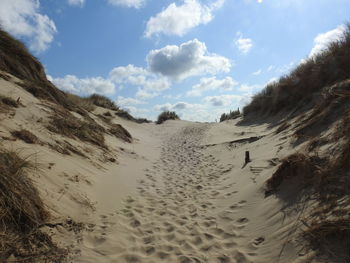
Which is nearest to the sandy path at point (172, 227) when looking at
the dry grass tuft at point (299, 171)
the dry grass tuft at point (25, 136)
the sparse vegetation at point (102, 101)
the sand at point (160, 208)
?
the sand at point (160, 208)

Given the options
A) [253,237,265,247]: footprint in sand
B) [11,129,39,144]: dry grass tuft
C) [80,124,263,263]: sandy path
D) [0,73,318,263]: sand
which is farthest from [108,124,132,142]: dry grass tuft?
[253,237,265,247]: footprint in sand

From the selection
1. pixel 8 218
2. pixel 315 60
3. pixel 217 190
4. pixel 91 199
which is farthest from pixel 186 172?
pixel 315 60

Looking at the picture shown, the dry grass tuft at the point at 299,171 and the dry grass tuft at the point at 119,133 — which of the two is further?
the dry grass tuft at the point at 119,133

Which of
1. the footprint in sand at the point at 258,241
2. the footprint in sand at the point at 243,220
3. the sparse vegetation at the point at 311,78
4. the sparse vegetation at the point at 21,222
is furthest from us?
the sparse vegetation at the point at 311,78

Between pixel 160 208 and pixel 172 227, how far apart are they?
2.64 ft

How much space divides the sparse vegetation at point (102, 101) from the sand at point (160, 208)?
517 inches

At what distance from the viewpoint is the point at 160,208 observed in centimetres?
486

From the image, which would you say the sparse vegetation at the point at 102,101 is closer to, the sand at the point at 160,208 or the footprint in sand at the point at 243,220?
the sand at the point at 160,208

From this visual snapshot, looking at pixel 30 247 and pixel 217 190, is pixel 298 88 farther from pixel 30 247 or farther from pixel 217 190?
pixel 30 247

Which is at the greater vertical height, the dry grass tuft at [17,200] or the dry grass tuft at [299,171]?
the dry grass tuft at [299,171]

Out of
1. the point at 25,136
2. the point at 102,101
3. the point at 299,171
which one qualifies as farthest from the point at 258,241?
the point at 102,101

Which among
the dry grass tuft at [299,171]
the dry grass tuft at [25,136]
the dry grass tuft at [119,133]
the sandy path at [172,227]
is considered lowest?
the sandy path at [172,227]

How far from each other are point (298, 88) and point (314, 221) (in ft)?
29.6

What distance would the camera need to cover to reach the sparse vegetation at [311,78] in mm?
9516
